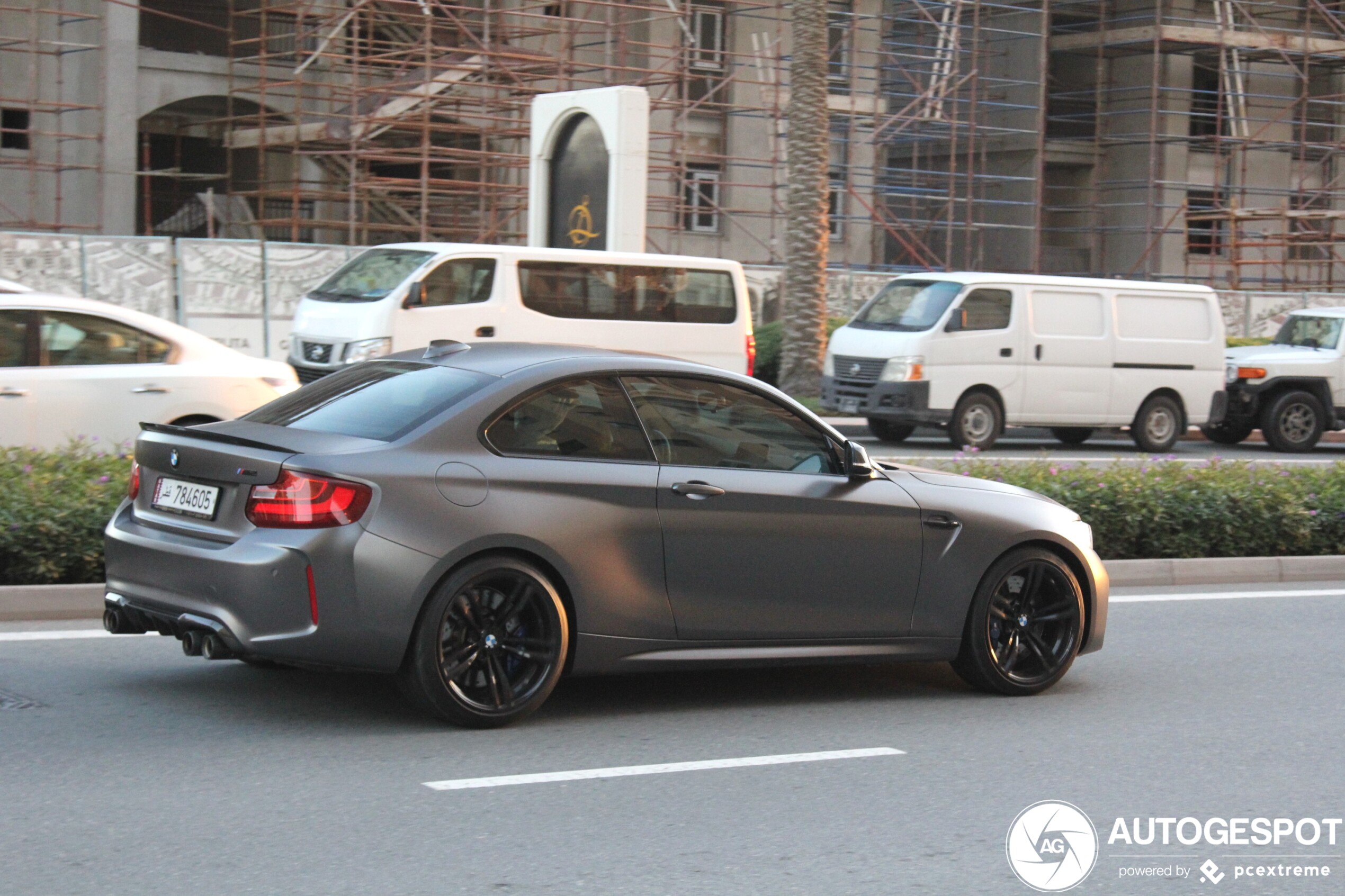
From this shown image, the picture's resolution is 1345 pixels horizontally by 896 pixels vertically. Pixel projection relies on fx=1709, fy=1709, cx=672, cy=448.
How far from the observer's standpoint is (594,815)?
5426 millimetres

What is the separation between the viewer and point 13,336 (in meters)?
10.5

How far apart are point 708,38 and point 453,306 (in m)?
21.1

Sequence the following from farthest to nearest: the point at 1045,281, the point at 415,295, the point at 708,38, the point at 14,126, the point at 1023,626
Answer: the point at 708,38, the point at 14,126, the point at 1045,281, the point at 415,295, the point at 1023,626

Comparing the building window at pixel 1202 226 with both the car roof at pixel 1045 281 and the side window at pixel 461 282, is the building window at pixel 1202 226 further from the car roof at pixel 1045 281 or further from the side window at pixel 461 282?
the side window at pixel 461 282

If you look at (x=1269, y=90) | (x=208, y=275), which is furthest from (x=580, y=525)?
(x=1269, y=90)

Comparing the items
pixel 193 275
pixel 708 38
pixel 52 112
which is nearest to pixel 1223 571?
pixel 193 275

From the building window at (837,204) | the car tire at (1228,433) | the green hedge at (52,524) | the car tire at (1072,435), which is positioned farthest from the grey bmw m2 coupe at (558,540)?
the building window at (837,204)

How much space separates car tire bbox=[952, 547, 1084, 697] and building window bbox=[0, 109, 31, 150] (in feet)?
90.6

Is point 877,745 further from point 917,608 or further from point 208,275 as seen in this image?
point 208,275

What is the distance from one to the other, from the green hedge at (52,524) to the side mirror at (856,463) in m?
3.87

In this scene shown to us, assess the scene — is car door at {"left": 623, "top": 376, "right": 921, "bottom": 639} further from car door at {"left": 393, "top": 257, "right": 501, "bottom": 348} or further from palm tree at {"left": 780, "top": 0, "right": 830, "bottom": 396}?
palm tree at {"left": 780, "top": 0, "right": 830, "bottom": 396}

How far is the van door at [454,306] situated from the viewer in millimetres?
17516

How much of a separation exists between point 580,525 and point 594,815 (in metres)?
1.29

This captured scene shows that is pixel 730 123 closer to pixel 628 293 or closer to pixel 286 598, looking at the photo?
pixel 628 293
